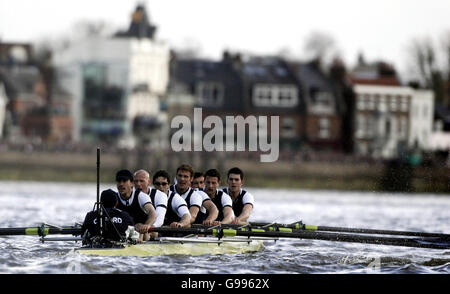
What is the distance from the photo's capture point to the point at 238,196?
921 inches

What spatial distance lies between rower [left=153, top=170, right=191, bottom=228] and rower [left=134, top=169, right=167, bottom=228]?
0.35 metres

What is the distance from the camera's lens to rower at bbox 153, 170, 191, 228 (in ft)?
69.2

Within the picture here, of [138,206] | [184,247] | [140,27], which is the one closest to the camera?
[138,206]

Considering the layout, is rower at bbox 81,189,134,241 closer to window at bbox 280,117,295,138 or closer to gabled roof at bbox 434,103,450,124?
window at bbox 280,117,295,138

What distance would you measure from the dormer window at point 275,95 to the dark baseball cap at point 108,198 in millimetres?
61085

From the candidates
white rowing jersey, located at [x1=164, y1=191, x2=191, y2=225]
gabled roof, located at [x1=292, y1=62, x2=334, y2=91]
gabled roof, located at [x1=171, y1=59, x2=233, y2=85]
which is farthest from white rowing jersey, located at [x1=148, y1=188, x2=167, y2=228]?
gabled roof, located at [x1=292, y1=62, x2=334, y2=91]

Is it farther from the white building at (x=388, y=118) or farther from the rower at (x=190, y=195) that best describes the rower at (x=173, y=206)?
the white building at (x=388, y=118)

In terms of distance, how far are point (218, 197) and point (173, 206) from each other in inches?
64.9

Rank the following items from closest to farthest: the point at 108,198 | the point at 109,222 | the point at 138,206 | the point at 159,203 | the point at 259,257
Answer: the point at 109,222
the point at 108,198
the point at 138,206
the point at 159,203
the point at 259,257

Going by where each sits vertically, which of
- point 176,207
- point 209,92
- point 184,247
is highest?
point 209,92

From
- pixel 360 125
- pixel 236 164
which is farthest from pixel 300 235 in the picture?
pixel 360 125

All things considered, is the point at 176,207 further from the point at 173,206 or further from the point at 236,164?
the point at 236,164
